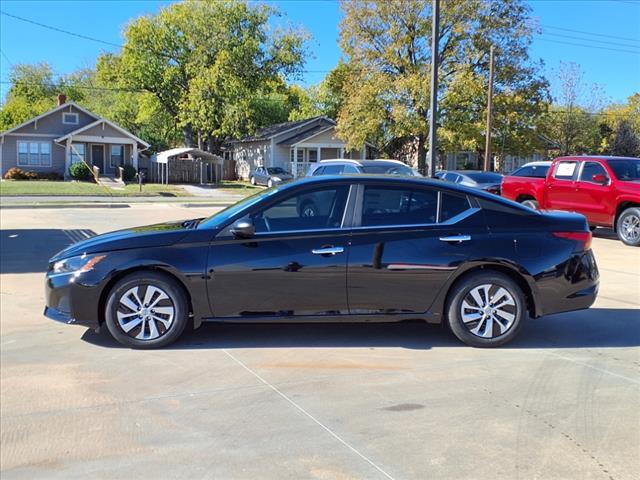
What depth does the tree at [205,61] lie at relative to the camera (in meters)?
45.0

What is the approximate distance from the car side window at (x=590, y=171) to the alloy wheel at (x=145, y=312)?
402 inches

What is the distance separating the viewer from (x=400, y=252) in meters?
5.27

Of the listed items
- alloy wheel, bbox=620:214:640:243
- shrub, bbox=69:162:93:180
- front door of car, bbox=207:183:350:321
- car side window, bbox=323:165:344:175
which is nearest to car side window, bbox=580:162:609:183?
alloy wheel, bbox=620:214:640:243

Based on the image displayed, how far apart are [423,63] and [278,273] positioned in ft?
Result: 113

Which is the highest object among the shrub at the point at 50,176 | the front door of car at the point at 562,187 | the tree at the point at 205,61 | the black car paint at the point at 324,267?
the tree at the point at 205,61

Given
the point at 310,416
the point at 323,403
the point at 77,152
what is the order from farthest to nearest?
the point at 77,152 → the point at 323,403 → the point at 310,416

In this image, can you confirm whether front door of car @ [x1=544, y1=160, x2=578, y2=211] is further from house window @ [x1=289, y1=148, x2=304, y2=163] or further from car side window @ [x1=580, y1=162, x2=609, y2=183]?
house window @ [x1=289, y1=148, x2=304, y2=163]

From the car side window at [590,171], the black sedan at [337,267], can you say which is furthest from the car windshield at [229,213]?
the car side window at [590,171]

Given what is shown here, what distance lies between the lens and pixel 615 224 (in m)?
12.1

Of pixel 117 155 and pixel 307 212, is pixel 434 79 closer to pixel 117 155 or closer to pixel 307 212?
pixel 307 212

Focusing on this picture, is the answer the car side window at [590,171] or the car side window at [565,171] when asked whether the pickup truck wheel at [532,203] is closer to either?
the car side window at [565,171]

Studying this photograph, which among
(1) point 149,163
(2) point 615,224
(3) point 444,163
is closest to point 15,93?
(1) point 149,163

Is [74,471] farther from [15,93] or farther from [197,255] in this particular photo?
[15,93]

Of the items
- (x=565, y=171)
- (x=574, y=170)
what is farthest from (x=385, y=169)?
(x=574, y=170)
